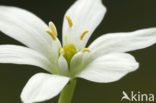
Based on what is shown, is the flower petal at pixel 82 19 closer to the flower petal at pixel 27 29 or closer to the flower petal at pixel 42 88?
the flower petal at pixel 27 29

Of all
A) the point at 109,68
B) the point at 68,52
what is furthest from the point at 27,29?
the point at 109,68

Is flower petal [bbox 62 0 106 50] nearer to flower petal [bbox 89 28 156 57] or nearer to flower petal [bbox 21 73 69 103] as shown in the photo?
flower petal [bbox 89 28 156 57]

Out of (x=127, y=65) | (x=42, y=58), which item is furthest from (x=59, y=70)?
(x=127, y=65)

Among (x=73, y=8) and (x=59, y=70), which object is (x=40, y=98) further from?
(x=73, y=8)

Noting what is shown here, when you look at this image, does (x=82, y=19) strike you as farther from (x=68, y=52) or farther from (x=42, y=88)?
(x=42, y=88)

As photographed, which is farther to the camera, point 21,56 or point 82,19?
point 82,19

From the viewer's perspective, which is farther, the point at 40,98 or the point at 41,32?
the point at 41,32

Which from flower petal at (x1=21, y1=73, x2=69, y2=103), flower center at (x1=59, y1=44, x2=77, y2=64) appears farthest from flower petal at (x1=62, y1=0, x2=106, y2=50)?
flower petal at (x1=21, y1=73, x2=69, y2=103)
